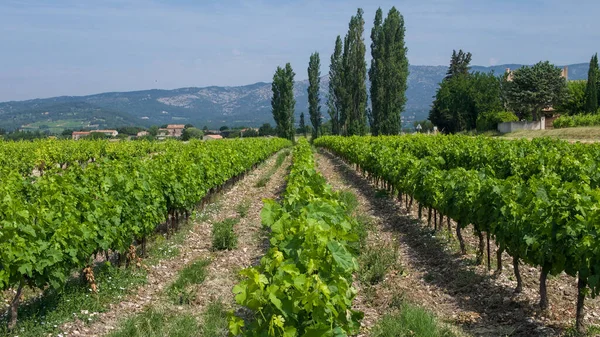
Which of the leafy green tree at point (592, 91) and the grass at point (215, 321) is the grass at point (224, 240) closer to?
the grass at point (215, 321)

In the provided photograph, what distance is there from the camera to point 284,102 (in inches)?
2707

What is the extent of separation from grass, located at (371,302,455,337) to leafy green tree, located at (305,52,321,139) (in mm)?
65390

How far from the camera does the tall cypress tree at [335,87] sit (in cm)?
6247

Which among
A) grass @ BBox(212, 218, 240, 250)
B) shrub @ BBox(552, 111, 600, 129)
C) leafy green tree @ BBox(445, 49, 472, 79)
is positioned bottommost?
grass @ BBox(212, 218, 240, 250)

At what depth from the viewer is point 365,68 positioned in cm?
5800

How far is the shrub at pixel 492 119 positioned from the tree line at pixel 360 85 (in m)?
11.5

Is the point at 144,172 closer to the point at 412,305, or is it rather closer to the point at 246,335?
the point at 412,305

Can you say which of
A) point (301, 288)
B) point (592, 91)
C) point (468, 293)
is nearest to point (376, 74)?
point (592, 91)

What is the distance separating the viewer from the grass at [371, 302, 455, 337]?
254 inches

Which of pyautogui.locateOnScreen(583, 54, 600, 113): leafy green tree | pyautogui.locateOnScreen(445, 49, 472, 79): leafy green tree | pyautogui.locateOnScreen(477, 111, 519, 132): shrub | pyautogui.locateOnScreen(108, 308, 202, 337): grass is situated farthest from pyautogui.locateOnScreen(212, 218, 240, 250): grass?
pyautogui.locateOnScreen(445, 49, 472, 79): leafy green tree

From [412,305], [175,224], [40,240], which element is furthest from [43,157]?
[412,305]

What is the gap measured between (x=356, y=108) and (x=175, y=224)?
47.6 m

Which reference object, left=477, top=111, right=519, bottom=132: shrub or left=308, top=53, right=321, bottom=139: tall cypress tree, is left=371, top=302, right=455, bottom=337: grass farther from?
left=308, top=53, right=321, bottom=139: tall cypress tree

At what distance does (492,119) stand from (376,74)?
15.0m
